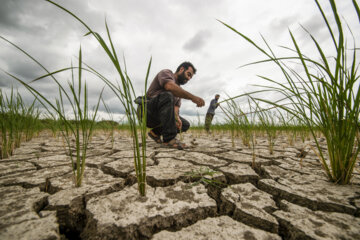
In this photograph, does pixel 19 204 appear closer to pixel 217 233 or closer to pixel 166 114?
pixel 217 233

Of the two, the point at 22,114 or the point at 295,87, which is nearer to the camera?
the point at 295,87

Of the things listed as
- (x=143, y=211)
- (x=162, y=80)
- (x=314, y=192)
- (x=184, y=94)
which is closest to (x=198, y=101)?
(x=184, y=94)

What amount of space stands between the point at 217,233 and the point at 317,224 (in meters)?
0.32

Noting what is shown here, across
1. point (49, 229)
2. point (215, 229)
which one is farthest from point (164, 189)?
point (49, 229)

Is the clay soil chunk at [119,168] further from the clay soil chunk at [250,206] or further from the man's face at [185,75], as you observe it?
the man's face at [185,75]

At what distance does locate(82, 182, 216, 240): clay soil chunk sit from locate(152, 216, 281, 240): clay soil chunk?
37mm

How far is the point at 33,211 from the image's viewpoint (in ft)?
1.81

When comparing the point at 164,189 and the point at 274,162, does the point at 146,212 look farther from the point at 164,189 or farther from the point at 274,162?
the point at 274,162

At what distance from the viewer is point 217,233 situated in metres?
0.48

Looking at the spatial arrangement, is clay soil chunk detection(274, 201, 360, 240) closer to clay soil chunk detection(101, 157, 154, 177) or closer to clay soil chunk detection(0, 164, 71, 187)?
clay soil chunk detection(101, 157, 154, 177)

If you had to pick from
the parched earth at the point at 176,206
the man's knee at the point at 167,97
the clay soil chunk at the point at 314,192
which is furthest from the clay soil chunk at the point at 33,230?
the man's knee at the point at 167,97

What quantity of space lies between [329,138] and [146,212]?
2.72 feet

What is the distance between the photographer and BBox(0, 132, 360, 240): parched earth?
18.8 inches

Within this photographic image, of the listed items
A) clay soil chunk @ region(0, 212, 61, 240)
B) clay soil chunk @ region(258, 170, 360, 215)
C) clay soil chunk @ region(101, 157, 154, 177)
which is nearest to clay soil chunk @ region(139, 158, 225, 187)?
clay soil chunk @ region(101, 157, 154, 177)
